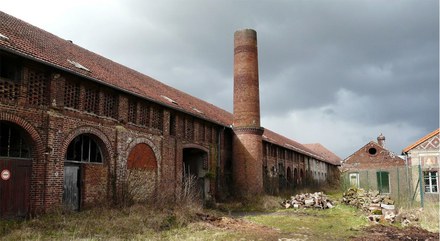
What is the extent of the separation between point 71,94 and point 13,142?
2599 millimetres

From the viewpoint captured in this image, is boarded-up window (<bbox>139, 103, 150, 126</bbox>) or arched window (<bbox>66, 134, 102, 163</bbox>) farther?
boarded-up window (<bbox>139, 103, 150, 126</bbox>)


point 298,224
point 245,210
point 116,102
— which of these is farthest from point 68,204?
point 245,210

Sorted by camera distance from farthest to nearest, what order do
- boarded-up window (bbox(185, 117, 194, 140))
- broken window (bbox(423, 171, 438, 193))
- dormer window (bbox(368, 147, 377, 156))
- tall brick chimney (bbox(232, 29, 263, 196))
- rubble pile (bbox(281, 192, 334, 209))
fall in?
dormer window (bbox(368, 147, 377, 156)) → tall brick chimney (bbox(232, 29, 263, 196)) → broken window (bbox(423, 171, 438, 193)) → boarded-up window (bbox(185, 117, 194, 140)) → rubble pile (bbox(281, 192, 334, 209))

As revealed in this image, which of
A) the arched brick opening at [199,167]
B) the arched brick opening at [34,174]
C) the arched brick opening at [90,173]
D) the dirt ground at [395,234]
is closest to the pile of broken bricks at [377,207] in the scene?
the dirt ground at [395,234]

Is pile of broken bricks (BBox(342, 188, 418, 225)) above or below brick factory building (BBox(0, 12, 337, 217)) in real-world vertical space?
below

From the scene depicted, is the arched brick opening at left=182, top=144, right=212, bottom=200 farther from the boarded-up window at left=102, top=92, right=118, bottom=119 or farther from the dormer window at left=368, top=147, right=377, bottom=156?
the dormer window at left=368, top=147, right=377, bottom=156

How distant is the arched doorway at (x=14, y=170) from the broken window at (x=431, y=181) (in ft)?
69.4

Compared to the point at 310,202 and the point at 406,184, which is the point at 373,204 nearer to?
the point at 406,184

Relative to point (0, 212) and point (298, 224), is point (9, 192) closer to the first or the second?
point (0, 212)

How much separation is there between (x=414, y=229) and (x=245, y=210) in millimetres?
9578

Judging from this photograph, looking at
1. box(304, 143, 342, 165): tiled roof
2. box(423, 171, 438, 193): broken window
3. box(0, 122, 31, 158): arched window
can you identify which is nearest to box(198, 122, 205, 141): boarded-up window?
box(0, 122, 31, 158): arched window

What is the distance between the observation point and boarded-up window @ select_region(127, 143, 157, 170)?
16336 mm

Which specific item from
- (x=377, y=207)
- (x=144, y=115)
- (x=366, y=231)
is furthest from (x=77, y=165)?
(x=377, y=207)

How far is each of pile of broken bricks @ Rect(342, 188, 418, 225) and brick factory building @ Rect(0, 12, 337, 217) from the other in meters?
5.66
